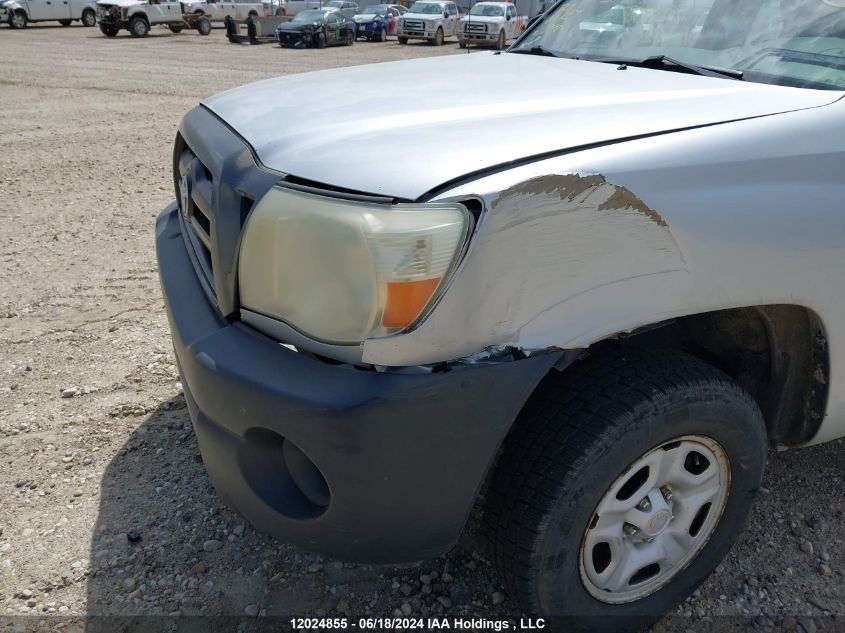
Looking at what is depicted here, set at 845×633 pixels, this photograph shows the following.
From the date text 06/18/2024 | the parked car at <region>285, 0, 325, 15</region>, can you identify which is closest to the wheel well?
the date text 06/18/2024

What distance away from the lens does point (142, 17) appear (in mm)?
28328

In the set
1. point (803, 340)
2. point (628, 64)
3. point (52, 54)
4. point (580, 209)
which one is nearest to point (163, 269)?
point (580, 209)

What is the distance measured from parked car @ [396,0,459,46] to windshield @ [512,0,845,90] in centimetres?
2550

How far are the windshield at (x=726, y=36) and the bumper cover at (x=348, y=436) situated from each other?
4.26 ft

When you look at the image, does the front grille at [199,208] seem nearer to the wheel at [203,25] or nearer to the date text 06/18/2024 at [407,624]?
the date text 06/18/2024 at [407,624]

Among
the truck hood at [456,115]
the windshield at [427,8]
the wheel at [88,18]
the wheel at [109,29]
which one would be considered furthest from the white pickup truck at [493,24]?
the truck hood at [456,115]

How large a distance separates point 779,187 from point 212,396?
4.72 ft

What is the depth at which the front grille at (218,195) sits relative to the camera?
1726 mm

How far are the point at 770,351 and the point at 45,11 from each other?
3463 cm

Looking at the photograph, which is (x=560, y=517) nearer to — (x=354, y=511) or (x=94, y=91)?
(x=354, y=511)

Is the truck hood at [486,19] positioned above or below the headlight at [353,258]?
below

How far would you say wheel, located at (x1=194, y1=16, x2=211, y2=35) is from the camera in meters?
30.1

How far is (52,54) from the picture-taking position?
802 inches

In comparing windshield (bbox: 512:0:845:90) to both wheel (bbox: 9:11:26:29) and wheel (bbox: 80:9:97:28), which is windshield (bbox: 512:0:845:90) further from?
wheel (bbox: 80:9:97:28)
